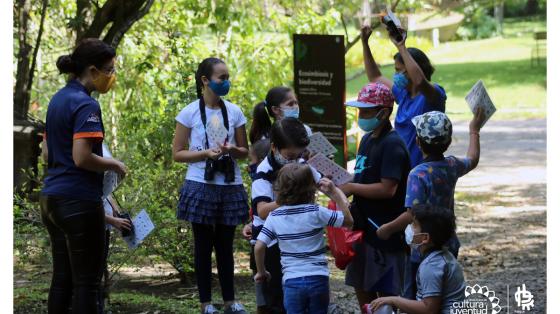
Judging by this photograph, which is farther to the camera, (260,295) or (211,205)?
(211,205)

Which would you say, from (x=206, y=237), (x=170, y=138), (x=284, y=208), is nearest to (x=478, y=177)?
(x=170, y=138)

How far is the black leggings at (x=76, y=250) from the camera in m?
5.51

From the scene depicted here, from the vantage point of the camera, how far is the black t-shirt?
561 centimetres

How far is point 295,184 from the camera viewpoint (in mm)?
5223

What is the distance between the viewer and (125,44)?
462 inches

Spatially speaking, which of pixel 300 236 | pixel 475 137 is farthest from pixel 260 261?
pixel 475 137

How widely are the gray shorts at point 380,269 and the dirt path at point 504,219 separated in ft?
5.08

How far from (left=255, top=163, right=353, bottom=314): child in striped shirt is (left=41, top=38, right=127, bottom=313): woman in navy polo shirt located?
97 cm

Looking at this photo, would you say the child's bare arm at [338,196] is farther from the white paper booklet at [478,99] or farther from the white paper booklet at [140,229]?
the white paper booklet at [140,229]

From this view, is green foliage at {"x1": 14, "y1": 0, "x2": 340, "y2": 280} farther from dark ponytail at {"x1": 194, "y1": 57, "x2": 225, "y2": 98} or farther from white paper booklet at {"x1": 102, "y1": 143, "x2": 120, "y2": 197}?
white paper booklet at {"x1": 102, "y1": 143, "x2": 120, "y2": 197}

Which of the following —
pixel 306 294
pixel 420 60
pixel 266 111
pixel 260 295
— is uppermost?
pixel 420 60

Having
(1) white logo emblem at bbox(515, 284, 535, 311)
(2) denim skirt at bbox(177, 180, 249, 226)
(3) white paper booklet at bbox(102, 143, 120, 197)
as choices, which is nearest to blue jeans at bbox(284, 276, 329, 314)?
(3) white paper booklet at bbox(102, 143, 120, 197)

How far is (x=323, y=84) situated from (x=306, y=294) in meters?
4.28

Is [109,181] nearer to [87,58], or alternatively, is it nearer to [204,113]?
[87,58]
